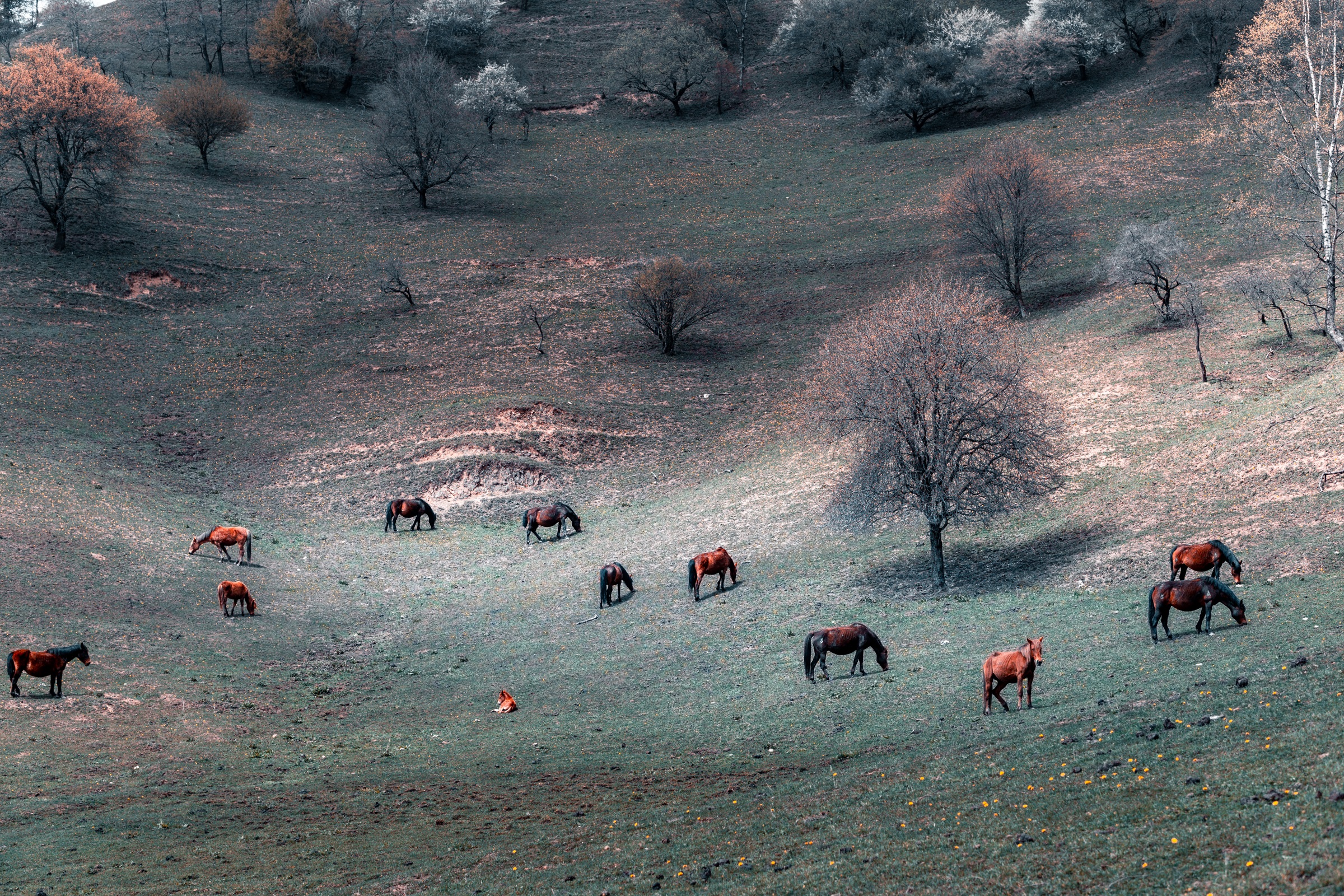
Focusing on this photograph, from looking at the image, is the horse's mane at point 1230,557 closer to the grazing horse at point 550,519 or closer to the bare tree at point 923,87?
the grazing horse at point 550,519

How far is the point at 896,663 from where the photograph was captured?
23766 mm

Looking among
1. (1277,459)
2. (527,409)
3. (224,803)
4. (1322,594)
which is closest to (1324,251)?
(1277,459)

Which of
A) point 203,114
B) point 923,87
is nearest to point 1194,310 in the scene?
point 923,87

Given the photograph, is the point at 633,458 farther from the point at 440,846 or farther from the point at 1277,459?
the point at 440,846

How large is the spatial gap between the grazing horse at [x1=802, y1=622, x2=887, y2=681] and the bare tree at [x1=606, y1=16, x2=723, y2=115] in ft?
311

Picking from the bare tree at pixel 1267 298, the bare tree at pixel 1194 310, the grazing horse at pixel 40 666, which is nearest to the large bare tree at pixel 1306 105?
the bare tree at pixel 1267 298

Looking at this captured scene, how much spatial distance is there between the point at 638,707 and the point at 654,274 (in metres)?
42.4

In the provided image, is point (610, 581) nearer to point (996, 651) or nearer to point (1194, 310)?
point (996, 651)

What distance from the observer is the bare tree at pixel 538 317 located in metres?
64.0

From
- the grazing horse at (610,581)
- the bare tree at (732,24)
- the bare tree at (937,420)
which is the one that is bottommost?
the grazing horse at (610,581)

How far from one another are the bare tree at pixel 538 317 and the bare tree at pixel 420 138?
2286 cm

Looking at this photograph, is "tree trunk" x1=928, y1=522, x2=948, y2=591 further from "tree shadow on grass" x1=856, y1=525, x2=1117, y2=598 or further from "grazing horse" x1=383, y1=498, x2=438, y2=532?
"grazing horse" x1=383, y1=498, x2=438, y2=532

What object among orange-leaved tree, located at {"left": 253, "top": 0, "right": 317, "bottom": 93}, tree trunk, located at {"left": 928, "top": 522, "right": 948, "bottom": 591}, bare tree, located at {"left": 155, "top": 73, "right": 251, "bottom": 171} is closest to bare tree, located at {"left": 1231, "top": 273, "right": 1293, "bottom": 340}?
tree trunk, located at {"left": 928, "top": 522, "right": 948, "bottom": 591}

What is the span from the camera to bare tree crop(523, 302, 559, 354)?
64.0m
